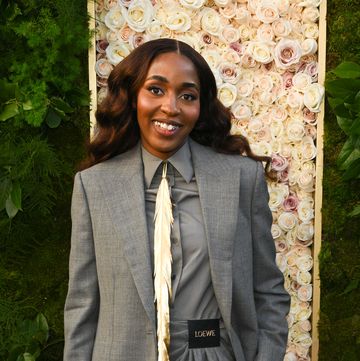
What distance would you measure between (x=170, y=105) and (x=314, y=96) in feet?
3.36

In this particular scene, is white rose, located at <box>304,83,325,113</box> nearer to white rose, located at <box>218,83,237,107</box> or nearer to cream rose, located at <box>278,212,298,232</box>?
white rose, located at <box>218,83,237,107</box>

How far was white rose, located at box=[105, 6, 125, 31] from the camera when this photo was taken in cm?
245

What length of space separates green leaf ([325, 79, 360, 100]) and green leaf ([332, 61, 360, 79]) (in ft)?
0.08

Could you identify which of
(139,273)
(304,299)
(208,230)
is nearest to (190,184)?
(208,230)

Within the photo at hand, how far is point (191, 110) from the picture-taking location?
1637mm

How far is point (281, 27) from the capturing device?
2.47m

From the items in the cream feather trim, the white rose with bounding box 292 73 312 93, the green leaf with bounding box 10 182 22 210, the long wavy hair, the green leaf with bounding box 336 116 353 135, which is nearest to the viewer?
the cream feather trim

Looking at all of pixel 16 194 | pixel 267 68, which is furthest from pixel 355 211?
pixel 16 194

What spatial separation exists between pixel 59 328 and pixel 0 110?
0.81 metres

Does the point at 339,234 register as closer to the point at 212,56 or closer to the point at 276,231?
the point at 276,231

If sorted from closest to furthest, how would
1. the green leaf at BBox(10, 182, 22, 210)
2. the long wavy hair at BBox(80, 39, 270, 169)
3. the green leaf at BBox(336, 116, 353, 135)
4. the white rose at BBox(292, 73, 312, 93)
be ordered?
the long wavy hair at BBox(80, 39, 270, 169) < the green leaf at BBox(10, 182, 22, 210) < the green leaf at BBox(336, 116, 353, 135) < the white rose at BBox(292, 73, 312, 93)

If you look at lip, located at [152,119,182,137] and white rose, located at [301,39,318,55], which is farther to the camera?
white rose, located at [301,39,318,55]

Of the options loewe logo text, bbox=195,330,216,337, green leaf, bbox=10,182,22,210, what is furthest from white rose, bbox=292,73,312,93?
loewe logo text, bbox=195,330,216,337

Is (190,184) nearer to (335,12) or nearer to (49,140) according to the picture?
(49,140)
